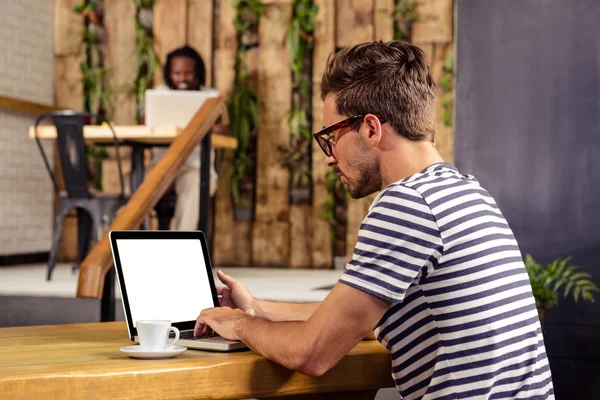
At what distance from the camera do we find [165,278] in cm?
168

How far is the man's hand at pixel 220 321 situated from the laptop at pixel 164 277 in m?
0.02

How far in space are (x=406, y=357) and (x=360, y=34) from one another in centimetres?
519

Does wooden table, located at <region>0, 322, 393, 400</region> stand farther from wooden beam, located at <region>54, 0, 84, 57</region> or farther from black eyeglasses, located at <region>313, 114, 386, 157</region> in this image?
wooden beam, located at <region>54, 0, 84, 57</region>

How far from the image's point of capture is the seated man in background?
5340mm

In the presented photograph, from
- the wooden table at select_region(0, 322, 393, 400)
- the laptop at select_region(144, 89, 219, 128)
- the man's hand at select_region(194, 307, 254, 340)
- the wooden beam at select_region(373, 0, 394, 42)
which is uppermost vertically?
the wooden beam at select_region(373, 0, 394, 42)

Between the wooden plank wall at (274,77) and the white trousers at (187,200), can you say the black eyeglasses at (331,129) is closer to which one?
the white trousers at (187,200)

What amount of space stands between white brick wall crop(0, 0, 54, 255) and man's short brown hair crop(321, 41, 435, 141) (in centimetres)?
525

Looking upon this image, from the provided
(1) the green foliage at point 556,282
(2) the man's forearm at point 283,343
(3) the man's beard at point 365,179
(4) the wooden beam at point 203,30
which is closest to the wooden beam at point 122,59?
(4) the wooden beam at point 203,30

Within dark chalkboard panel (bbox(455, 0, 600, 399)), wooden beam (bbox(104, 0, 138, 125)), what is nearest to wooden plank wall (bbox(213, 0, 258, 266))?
wooden beam (bbox(104, 0, 138, 125))

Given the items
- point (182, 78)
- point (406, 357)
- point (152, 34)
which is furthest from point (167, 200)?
point (406, 357)

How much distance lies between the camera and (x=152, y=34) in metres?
6.84

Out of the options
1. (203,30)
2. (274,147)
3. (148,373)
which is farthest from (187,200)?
(148,373)

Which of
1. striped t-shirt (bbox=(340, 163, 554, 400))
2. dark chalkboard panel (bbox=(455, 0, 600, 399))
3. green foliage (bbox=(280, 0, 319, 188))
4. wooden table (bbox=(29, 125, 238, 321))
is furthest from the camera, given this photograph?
green foliage (bbox=(280, 0, 319, 188))

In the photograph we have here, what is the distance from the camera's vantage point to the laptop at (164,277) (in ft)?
5.25
